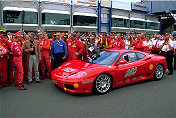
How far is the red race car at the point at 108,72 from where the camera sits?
176 inches

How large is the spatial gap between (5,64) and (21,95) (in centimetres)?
152

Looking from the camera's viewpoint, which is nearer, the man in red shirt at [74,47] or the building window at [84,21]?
the man in red shirt at [74,47]

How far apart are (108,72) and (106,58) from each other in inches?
28.2

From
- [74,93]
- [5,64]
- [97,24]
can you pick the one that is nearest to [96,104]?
[74,93]

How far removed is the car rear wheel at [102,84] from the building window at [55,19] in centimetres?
2077

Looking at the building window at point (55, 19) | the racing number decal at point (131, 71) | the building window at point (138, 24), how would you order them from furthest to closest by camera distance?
the building window at point (138, 24)
the building window at point (55, 19)
the racing number decal at point (131, 71)

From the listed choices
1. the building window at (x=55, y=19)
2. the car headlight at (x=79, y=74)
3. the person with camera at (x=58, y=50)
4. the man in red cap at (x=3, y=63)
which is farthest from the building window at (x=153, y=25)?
the man in red cap at (x=3, y=63)

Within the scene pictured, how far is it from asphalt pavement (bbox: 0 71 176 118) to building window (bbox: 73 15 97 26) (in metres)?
22.6

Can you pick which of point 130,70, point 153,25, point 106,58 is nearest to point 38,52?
point 106,58

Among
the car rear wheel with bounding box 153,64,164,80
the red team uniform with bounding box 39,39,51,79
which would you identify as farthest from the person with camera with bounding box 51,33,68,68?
the car rear wheel with bounding box 153,64,164,80

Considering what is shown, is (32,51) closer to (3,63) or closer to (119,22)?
(3,63)

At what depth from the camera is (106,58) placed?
5.36 metres

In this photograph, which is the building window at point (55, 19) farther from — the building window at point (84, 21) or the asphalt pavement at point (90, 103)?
the asphalt pavement at point (90, 103)

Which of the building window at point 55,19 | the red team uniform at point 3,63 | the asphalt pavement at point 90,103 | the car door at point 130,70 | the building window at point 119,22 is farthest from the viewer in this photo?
the building window at point 119,22
